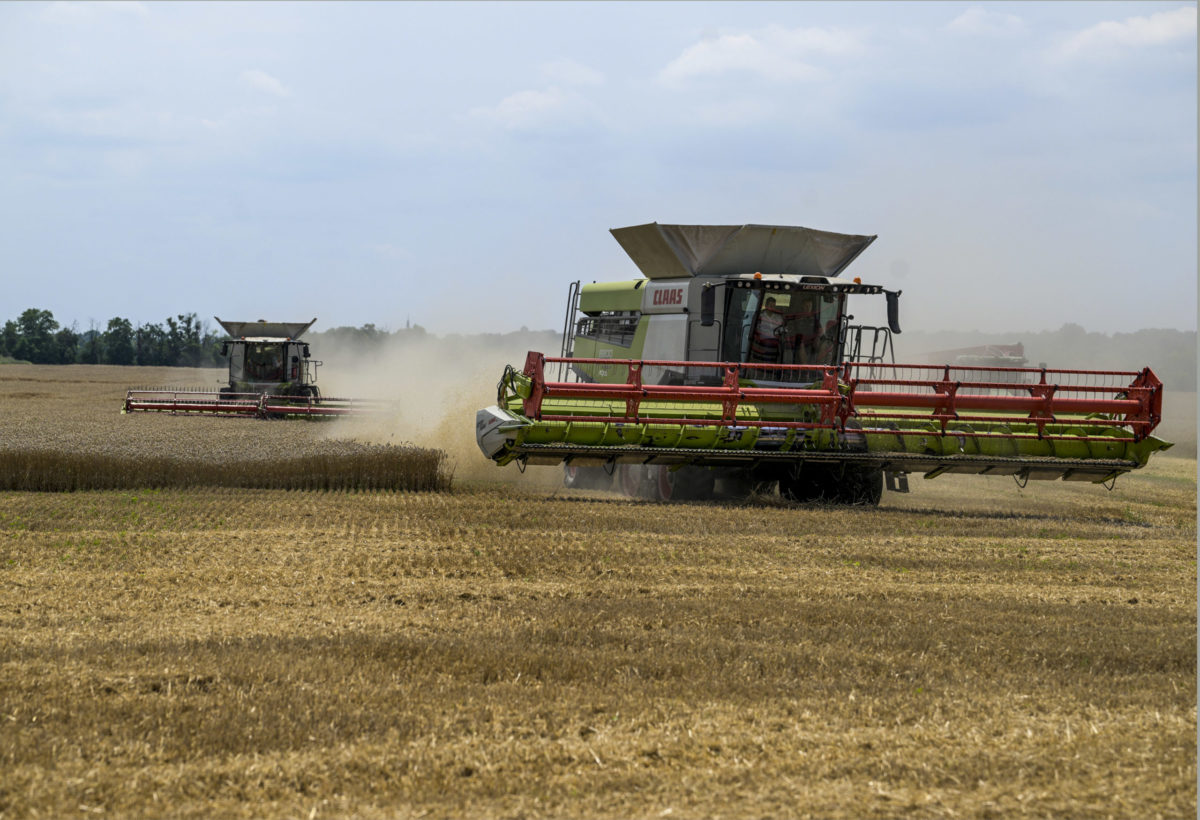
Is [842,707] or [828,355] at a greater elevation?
[828,355]

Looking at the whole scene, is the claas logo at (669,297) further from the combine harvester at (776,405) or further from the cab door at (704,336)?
the cab door at (704,336)

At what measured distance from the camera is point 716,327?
1299 centimetres

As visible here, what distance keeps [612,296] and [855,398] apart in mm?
4071

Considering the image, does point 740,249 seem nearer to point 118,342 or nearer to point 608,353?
point 608,353

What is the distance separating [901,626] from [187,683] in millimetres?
3632

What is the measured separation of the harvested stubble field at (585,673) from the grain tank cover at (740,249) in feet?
14.7

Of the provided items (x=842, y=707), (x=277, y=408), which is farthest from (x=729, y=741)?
(x=277, y=408)

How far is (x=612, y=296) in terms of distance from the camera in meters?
15.1

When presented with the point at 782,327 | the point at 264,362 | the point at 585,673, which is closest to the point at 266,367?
the point at 264,362

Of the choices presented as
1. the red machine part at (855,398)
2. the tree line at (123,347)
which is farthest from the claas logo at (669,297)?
the tree line at (123,347)

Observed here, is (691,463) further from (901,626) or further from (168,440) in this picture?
(168,440)

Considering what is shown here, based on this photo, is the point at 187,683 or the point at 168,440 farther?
the point at 168,440

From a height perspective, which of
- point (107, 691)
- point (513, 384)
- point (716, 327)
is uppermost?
point (716, 327)

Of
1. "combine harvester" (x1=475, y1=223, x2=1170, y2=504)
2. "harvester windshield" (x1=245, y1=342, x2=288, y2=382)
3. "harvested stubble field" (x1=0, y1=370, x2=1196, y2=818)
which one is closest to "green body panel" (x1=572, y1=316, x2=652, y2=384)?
"combine harvester" (x1=475, y1=223, x2=1170, y2=504)
